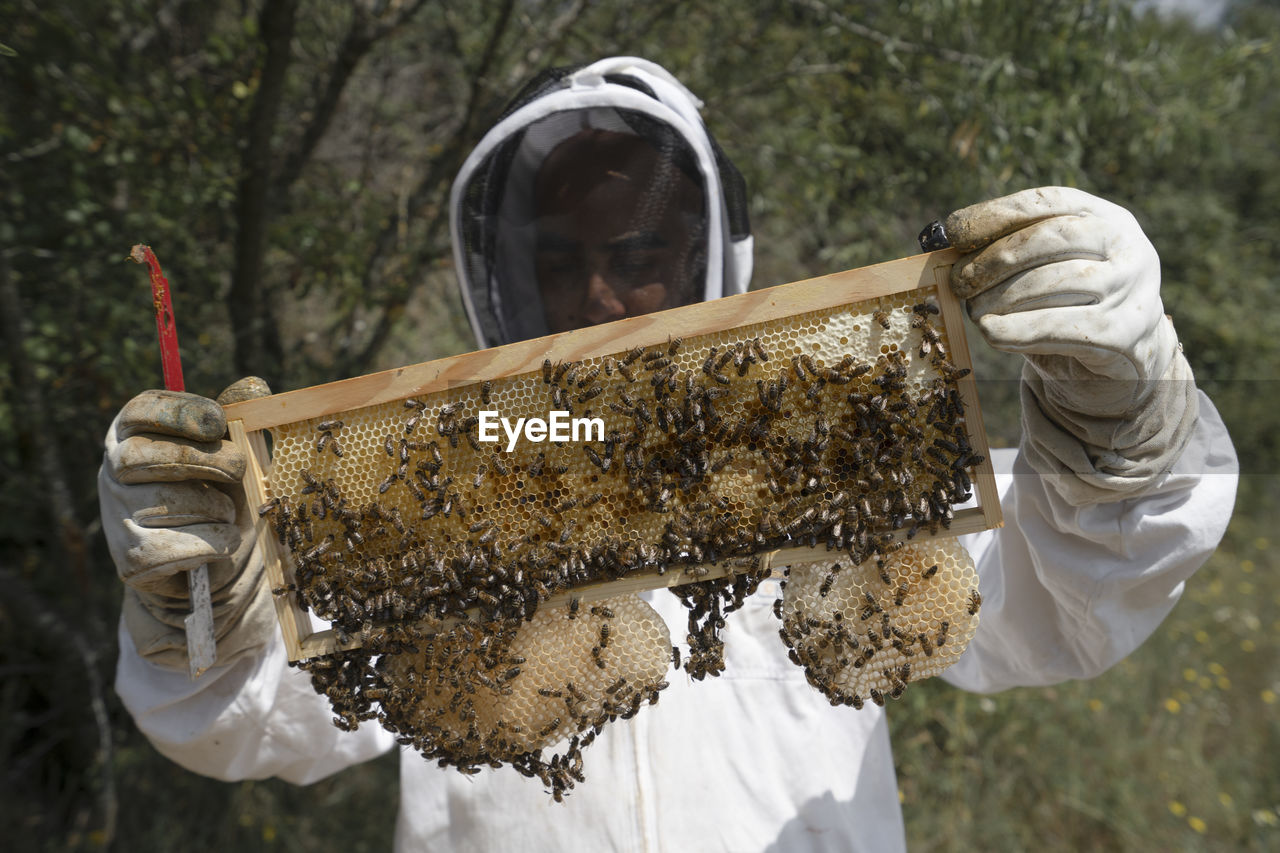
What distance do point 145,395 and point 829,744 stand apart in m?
2.44

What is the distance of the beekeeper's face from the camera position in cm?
290

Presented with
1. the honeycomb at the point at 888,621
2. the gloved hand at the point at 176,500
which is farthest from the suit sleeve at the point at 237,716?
the honeycomb at the point at 888,621

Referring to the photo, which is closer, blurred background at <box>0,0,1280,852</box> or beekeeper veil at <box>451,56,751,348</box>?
beekeeper veil at <box>451,56,751,348</box>

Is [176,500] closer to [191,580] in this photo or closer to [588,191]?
[191,580]

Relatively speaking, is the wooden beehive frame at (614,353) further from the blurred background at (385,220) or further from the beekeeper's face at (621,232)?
the blurred background at (385,220)

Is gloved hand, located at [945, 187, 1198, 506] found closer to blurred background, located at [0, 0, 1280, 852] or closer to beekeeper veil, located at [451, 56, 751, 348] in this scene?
beekeeper veil, located at [451, 56, 751, 348]

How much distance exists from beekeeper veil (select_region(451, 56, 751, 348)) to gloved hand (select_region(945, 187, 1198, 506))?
129cm

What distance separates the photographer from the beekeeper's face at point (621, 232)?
290 cm

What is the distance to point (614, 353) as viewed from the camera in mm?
1982

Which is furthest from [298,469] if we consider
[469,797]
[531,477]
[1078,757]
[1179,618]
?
[1179,618]

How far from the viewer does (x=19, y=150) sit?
156 inches

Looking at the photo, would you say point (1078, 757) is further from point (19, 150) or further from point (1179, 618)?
point (19, 150)

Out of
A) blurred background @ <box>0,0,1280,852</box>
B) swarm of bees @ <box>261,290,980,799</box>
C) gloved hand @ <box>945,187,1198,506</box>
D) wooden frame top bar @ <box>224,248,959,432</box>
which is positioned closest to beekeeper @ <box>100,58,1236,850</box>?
gloved hand @ <box>945,187,1198,506</box>

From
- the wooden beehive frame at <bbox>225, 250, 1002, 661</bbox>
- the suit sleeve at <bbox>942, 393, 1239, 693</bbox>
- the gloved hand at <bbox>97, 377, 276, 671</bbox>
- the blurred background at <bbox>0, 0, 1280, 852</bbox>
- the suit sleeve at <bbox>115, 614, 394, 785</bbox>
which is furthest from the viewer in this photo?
the blurred background at <bbox>0, 0, 1280, 852</bbox>
